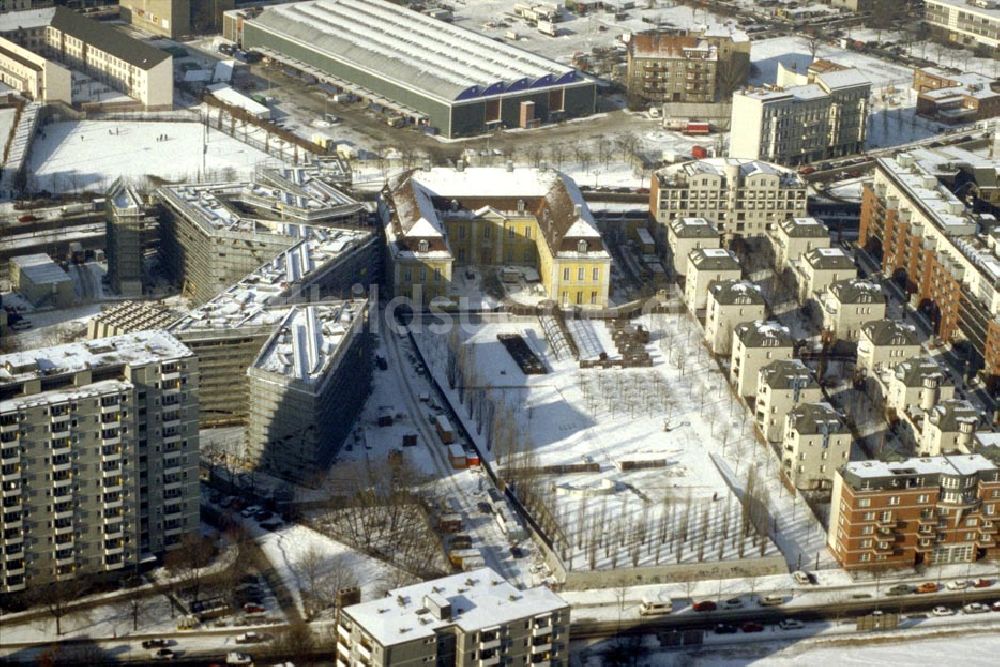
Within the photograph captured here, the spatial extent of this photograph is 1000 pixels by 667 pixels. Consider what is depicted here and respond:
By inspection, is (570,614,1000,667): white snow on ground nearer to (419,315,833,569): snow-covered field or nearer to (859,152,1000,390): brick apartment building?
(419,315,833,569): snow-covered field

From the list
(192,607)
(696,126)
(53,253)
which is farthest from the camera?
(696,126)

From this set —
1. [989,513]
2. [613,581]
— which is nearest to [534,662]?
[613,581]

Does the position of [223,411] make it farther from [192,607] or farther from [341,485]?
[192,607]

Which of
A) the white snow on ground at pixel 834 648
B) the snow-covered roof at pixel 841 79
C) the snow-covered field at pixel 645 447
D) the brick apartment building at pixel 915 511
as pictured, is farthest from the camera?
the snow-covered roof at pixel 841 79

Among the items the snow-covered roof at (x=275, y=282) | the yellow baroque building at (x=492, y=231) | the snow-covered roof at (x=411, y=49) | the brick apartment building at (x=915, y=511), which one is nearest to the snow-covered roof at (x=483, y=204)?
the yellow baroque building at (x=492, y=231)

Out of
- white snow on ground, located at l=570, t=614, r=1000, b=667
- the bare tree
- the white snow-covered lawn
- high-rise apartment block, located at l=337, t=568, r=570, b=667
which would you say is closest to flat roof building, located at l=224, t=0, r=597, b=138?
the white snow-covered lawn

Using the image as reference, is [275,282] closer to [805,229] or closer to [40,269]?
[40,269]

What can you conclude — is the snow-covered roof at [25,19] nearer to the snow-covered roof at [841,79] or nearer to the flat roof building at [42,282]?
the flat roof building at [42,282]
